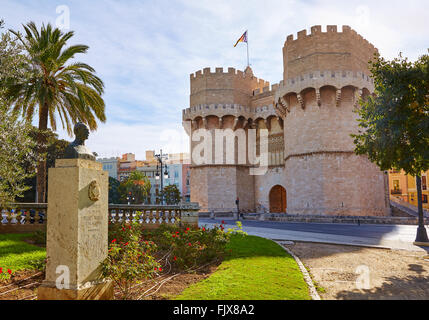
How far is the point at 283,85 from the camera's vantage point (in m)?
30.1

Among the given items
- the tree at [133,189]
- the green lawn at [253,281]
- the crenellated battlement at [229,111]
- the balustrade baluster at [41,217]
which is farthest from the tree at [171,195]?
the green lawn at [253,281]

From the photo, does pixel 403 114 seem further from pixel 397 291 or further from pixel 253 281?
pixel 253 281

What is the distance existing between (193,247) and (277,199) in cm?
2973

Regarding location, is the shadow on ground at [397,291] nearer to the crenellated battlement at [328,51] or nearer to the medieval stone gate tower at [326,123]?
the medieval stone gate tower at [326,123]

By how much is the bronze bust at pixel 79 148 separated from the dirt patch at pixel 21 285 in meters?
A: 2.88

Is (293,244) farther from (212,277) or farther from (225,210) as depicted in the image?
(225,210)

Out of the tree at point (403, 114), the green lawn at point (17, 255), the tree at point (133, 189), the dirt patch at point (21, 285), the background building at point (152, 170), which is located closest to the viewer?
the dirt patch at point (21, 285)

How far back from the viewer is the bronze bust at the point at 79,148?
5.00m

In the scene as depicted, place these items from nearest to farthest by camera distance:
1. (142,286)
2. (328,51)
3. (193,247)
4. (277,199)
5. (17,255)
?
(142,286)
(17,255)
(193,247)
(328,51)
(277,199)

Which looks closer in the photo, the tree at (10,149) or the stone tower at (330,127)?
the tree at (10,149)

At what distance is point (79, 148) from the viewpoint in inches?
202

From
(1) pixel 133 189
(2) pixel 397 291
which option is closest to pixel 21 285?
(2) pixel 397 291

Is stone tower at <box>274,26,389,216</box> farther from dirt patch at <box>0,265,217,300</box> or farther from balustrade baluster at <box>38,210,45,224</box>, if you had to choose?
dirt patch at <box>0,265,217,300</box>

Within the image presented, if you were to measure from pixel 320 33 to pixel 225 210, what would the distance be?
782 inches
